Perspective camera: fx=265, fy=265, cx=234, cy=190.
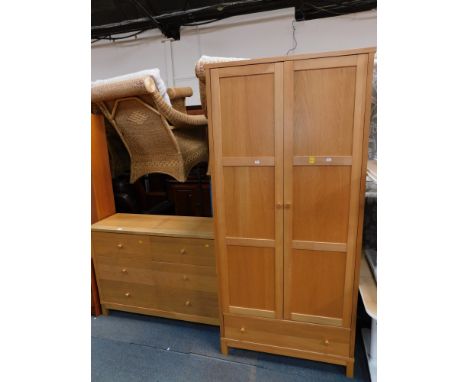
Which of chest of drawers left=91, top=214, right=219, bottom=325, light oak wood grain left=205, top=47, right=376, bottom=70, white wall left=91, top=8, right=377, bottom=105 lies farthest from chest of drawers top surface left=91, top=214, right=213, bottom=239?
white wall left=91, top=8, right=377, bottom=105

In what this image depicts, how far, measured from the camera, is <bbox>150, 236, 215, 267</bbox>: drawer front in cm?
185

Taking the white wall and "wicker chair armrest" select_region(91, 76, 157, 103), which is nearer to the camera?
"wicker chair armrest" select_region(91, 76, 157, 103)

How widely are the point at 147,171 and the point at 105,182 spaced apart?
356 millimetres

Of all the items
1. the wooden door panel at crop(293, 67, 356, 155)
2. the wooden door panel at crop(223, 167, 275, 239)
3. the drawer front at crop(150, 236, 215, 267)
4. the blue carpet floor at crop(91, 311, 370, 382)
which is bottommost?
the blue carpet floor at crop(91, 311, 370, 382)

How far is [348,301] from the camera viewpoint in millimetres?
1485

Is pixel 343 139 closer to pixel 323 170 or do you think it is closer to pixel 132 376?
pixel 323 170

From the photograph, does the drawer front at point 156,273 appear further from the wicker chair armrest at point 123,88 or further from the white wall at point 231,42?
the white wall at point 231,42

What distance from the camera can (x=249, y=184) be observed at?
4.84ft

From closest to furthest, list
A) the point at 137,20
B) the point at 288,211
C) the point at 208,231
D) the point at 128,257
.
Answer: the point at 288,211 → the point at 208,231 → the point at 128,257 → the point at 137,20

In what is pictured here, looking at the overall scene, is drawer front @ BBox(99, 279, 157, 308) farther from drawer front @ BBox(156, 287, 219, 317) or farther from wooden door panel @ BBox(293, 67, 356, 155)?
wooden door panel @ BBox(293, 67, 356, 155)

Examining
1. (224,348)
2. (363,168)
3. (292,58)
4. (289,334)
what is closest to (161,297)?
(224,348)

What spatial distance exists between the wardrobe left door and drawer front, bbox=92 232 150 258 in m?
0.69
